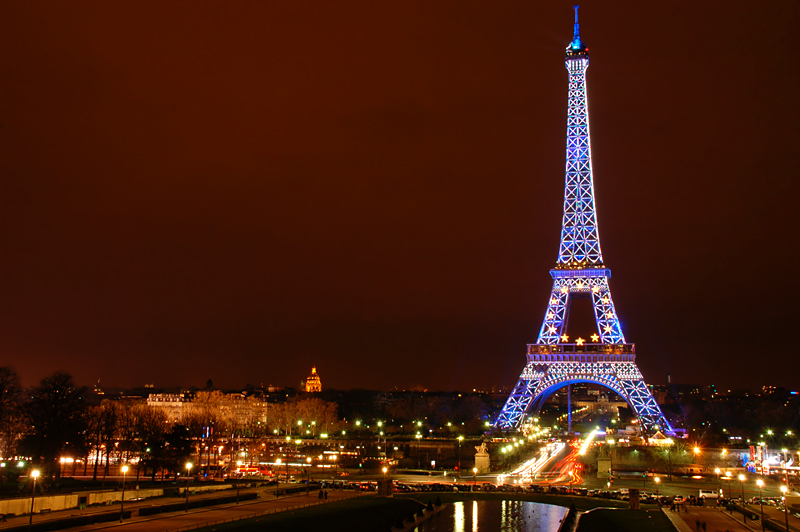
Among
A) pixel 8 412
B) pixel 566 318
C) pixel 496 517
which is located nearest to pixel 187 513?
pixel 496 517

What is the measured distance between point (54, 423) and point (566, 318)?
7452 centimetres

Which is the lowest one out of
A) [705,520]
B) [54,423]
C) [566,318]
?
[705,520]

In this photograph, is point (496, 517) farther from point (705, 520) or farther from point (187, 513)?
point (187, 513)

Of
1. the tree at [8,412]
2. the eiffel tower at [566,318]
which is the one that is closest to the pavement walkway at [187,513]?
the tree at [8,412]

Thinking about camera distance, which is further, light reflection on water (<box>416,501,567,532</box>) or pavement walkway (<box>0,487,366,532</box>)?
light reflection on water (<box>416,501,567,532</box>)

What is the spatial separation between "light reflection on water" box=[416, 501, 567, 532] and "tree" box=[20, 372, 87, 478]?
129 ft

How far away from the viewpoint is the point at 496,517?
60156 millimetres

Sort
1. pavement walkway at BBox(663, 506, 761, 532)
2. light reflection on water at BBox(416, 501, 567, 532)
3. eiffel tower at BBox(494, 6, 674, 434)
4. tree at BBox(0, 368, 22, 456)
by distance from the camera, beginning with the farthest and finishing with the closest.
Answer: eiffel tower at BBox(494, 6, 674, 434)
tree at BBox(0, 368, 22, 456)
light reflection on water at BBox(416, 501, 567, 532)
pavement walkway at BBox(663, 506, 761, 532)

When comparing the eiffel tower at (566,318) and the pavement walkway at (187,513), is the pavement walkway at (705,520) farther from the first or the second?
the eiffel tower at (566,318)

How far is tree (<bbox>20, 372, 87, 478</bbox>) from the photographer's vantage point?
7319 centimetres

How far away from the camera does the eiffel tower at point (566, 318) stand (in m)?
110

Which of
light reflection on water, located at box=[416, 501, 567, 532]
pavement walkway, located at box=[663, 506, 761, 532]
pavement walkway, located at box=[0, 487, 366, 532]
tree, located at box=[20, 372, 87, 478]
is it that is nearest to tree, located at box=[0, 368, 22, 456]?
tree, located at box=[20, 372, 87, 478]

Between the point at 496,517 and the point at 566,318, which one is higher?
the point at 566,318

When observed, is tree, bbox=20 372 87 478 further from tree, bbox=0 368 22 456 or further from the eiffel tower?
the eiffel tower
